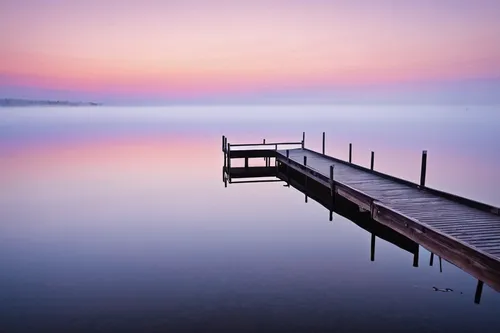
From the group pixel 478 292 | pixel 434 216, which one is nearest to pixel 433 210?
pixel 434 216

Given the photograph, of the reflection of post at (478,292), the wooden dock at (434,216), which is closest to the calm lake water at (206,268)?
the reflection of post at (478,292)

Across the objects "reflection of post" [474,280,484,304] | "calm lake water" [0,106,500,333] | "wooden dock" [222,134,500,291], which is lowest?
"calm lake water" [0,106,500,333]

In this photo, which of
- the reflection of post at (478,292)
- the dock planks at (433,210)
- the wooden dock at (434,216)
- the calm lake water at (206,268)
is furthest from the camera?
the reflection of post at (478,292)

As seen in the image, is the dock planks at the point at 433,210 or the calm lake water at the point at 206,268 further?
the calm lake water at the point at 206,268

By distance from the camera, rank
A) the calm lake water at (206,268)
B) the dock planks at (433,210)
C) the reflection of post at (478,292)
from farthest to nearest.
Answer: the reflection of post at (478,292) → the calm lake water at (206,268) → the dock planks at (433,210)

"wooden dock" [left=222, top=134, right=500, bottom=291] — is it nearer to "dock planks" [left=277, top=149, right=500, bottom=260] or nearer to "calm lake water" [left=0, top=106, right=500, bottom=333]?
"dock planks" [left=277, top=149, right=500, bottom=260]

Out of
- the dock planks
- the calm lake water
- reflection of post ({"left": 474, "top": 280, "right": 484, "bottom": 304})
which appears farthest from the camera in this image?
reflection of post ({"left": 474, "top": 280, "right": 484, "bottom": 304})

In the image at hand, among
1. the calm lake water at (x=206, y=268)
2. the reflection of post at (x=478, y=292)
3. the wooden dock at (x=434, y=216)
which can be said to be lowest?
the calm lake water at (x=206, y=268)

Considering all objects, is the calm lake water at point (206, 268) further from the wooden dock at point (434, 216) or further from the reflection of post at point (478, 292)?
the wooden dock at point (434, 216)

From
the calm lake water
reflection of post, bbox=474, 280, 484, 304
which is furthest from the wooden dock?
the calm lake water

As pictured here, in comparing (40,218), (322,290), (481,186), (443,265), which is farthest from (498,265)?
(481,186)

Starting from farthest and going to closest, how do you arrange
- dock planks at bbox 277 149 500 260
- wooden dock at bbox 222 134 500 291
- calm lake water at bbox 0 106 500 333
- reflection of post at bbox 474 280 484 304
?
1. reflection of post at bbox 474 280 484 304
2. calm lake water at bbox 0 106 500 333
3. dock planks at bbox 277 149 500 260
4. wooden dock at bbox 222 134 500 291

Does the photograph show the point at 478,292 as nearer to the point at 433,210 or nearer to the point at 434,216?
the point at 434,216

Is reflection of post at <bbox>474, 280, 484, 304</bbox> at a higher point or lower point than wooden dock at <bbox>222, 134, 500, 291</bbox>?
lower
